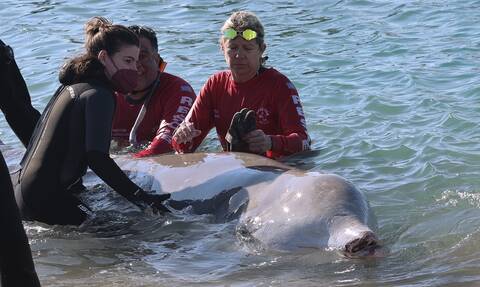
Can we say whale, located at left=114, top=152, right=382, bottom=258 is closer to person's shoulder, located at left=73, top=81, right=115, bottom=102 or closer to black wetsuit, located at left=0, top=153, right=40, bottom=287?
person's shoulder, located at left=73, top=81, right=115, bottom=102

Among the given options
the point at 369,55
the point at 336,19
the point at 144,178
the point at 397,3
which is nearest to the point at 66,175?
the point at 144,178

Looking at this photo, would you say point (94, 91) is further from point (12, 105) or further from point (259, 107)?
point (259, 107)

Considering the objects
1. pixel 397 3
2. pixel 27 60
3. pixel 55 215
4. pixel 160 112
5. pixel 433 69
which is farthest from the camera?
pixel 397 3

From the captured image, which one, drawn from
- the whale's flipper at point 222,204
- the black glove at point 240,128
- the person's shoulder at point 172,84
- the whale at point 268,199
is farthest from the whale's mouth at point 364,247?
the person's shoulder at point 172,84

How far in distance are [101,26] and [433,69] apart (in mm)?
5368

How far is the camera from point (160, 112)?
7512 millimetres

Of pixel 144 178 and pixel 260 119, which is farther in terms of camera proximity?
pixel 260 119

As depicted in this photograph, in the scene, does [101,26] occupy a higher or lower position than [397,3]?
higher

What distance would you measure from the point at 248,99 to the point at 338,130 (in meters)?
1.75

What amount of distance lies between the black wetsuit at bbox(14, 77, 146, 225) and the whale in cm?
57

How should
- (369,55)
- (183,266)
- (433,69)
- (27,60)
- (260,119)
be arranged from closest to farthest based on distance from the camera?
(183,266)
(260,119)
(433,69)
(369,55)
(27,60)

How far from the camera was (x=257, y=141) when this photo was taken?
6277 mm

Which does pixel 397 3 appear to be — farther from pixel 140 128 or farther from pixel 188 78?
pixel 140 128

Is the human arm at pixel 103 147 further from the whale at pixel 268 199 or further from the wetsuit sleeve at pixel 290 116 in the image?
the wetsuit sleeve at pixel 290 116
